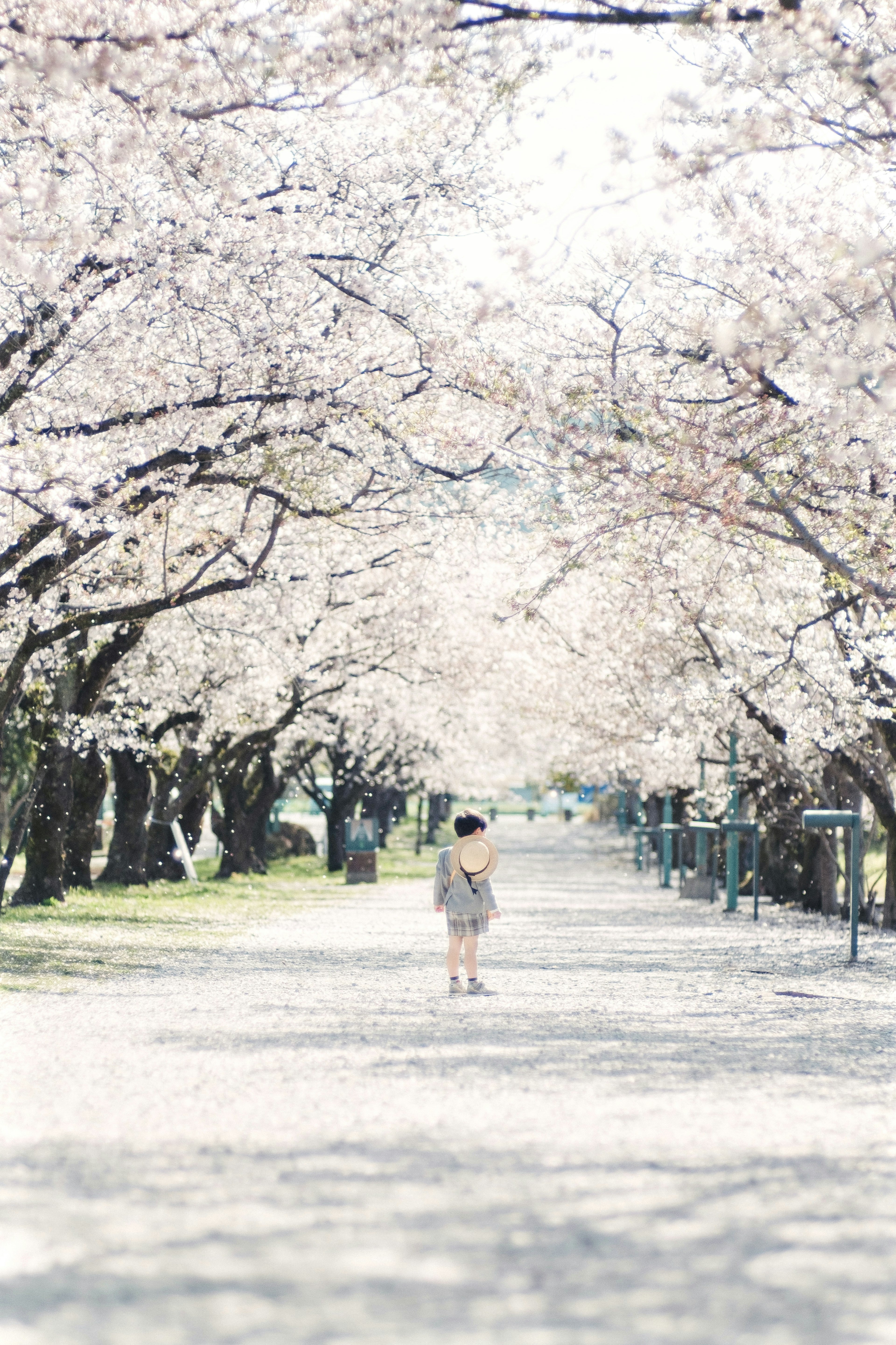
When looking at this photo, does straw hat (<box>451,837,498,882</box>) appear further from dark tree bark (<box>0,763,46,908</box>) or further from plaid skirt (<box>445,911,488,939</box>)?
dark tree bark (<box>0,763,46,908</box>)

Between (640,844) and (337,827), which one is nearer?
(337,827)

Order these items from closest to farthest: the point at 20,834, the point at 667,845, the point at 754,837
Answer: the point at 20,834 → the point at 754,837 → the point at 667,845

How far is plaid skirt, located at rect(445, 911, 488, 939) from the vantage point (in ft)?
44.5

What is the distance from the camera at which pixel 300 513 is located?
1728 cm

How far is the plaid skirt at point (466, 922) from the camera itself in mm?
13555

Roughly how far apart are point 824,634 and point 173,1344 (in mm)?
24426

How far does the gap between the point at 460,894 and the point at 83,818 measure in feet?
48.8

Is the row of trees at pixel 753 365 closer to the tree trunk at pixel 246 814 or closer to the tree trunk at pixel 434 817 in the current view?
the tree trunk at pixel 246 814

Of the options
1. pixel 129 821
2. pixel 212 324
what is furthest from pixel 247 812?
pixel 212 324

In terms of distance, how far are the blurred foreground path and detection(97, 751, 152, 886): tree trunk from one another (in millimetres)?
17024

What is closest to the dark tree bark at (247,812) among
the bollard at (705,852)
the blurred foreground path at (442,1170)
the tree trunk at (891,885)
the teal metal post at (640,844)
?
the bollard at (705,852)

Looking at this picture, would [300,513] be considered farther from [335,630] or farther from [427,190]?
[335,630]

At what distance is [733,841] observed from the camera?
2880cm

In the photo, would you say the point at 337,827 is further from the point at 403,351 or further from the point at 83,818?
the point at 403,351
